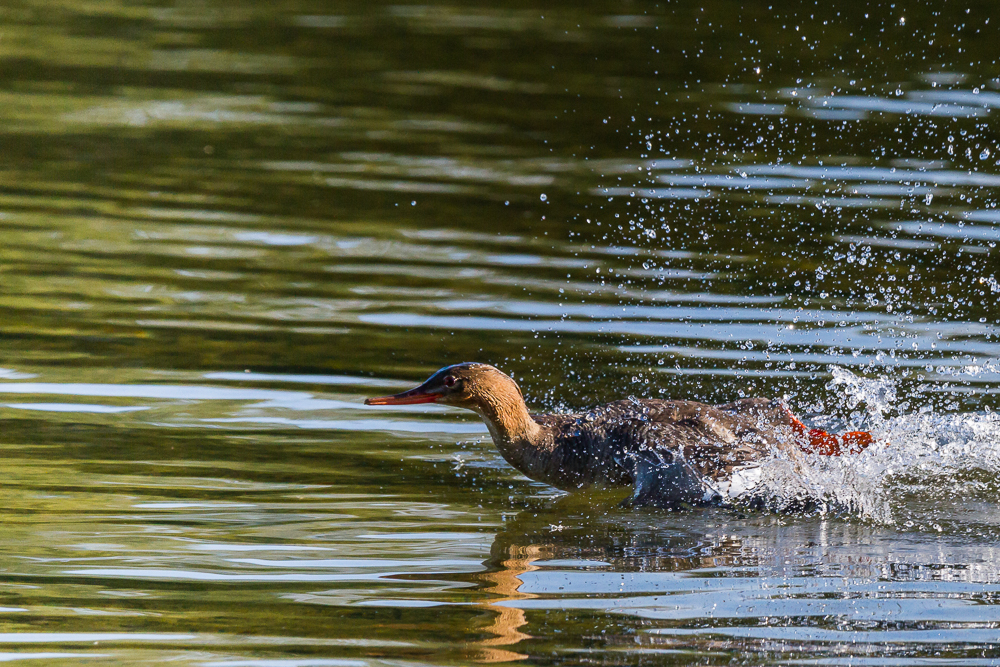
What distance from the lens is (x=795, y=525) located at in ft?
23.7

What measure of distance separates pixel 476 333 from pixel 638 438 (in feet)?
7.84

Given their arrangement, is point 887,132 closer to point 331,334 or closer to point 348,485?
point 331,334

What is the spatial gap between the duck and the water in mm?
166

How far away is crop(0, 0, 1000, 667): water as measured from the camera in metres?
6.21

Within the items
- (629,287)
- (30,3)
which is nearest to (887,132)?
(629,287)

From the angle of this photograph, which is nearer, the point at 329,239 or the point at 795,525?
the point at 795,525

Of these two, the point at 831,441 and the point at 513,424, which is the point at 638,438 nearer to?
the point at 513,424

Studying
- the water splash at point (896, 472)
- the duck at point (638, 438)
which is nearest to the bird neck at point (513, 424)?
the duck at point (638, 438)

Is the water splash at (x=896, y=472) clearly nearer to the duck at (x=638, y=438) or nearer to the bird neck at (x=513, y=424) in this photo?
the duck at (x=638, y=438)

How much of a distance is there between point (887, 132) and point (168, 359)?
7879 mm

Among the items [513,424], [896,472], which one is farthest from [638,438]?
[896,472]

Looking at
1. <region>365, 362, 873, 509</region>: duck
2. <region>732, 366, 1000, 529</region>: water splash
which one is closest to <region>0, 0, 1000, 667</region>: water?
<region>732, 366, 1000, 529</region>: water splash

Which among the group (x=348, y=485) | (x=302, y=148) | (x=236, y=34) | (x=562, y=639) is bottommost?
(x=562, y=639)

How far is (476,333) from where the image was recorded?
9.89m
